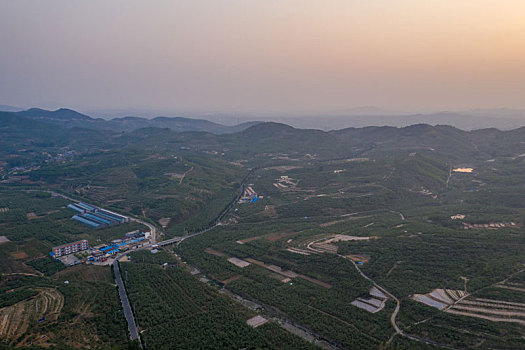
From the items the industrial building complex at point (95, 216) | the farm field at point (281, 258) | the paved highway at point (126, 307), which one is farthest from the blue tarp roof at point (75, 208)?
the paved highway at point (126, 307)

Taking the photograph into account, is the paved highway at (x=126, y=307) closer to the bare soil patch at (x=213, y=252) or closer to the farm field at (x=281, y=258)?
the farm field at (x=281, y=258)

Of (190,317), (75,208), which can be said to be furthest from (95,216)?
(190,317)

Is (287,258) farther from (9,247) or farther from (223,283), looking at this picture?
(9,247)

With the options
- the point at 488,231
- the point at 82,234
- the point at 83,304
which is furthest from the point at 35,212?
the point at 488,231

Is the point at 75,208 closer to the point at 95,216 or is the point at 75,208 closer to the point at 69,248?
the point at 95,216

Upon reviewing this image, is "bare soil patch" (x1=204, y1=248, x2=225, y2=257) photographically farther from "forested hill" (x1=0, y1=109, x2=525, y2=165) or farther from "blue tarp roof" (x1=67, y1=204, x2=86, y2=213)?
"forested hill" (x1=0, y1=109, x2=525, y2=165)

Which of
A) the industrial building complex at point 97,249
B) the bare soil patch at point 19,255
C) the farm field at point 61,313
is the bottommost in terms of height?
the industrial building complex at point 97,249

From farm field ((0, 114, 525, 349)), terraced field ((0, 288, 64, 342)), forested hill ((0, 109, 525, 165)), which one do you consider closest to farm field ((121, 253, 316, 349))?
farm field ((0, 114, 525, 349))

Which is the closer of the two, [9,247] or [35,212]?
[9,247]
